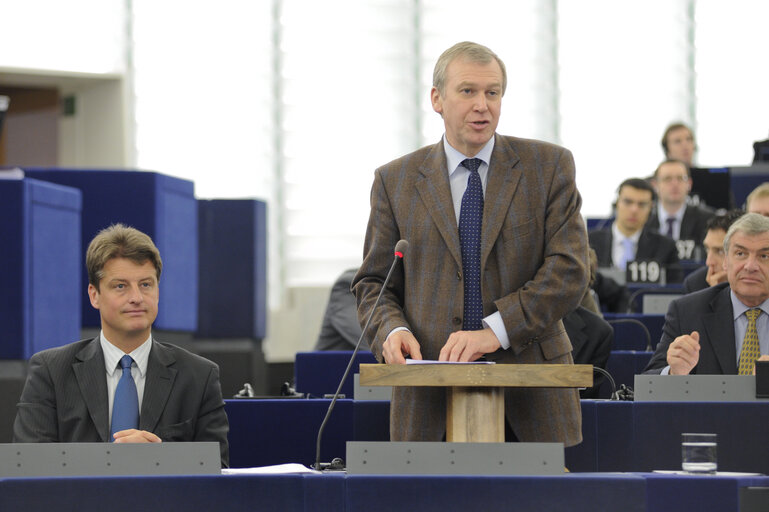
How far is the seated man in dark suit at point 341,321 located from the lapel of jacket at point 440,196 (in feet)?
11.1

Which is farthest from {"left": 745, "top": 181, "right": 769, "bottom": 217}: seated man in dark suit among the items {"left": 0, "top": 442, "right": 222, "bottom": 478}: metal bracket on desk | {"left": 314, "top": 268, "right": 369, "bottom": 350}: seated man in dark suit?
{"left": 0, "top": 442, "right": 222, "bottom": 478}: metal bracket on desk

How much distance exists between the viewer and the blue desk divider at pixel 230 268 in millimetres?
8766

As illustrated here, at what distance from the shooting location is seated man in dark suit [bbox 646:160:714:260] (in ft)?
30.0

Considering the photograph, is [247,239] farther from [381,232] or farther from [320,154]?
[381,232]

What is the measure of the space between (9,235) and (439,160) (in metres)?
3.16

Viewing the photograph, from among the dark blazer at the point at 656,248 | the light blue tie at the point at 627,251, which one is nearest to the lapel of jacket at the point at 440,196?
the dark blazer at the point at 656,248

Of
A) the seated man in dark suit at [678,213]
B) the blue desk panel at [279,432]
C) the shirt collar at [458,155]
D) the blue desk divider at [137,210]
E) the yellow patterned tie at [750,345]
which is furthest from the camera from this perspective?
the seated man in dark suit at [678,213]

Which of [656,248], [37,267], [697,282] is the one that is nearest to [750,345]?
[697,282]

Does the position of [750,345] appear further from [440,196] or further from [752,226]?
[440,196]

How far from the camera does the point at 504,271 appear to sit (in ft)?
10.3

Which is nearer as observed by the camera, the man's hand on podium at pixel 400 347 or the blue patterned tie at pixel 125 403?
the man's hand on podium at pixel 400 347

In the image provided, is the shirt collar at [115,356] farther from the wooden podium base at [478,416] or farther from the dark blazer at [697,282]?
the dark blazer at [697,282]

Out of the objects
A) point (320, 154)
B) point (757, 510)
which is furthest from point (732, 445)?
point (320, 154)

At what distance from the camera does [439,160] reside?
10.6 ft
